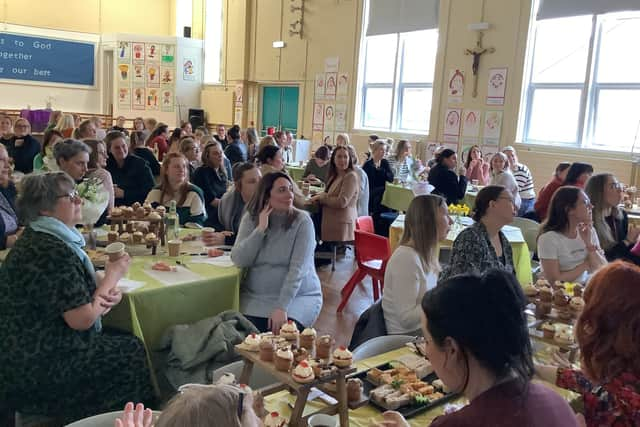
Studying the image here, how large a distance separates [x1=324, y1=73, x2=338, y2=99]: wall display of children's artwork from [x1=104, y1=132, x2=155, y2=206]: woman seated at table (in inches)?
302

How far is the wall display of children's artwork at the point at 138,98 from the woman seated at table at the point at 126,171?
10.0m

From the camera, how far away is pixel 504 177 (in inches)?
254

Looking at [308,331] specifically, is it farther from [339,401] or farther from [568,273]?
[568,273]

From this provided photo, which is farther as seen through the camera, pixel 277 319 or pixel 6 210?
pixel 6 210

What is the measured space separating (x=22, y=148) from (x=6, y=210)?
12.4 feet

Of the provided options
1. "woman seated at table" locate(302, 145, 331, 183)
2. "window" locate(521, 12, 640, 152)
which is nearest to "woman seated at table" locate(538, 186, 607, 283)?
"woman seated at table" locate(302, 145, 331, 183)

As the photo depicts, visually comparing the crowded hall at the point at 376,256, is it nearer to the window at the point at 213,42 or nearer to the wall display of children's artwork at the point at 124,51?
the window at the point at 213,42

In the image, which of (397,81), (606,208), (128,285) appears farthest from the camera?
(397,81)

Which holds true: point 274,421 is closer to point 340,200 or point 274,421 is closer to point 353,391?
point 353,391

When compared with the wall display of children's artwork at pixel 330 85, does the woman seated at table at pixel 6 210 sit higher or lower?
lower

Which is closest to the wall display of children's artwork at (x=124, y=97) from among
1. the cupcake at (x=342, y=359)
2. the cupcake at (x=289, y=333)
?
the cupcake at (x=289, y=333)

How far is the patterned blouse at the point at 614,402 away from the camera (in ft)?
5.39

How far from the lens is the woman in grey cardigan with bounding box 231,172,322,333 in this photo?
126 inches

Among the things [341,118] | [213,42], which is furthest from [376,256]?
[213,42]
